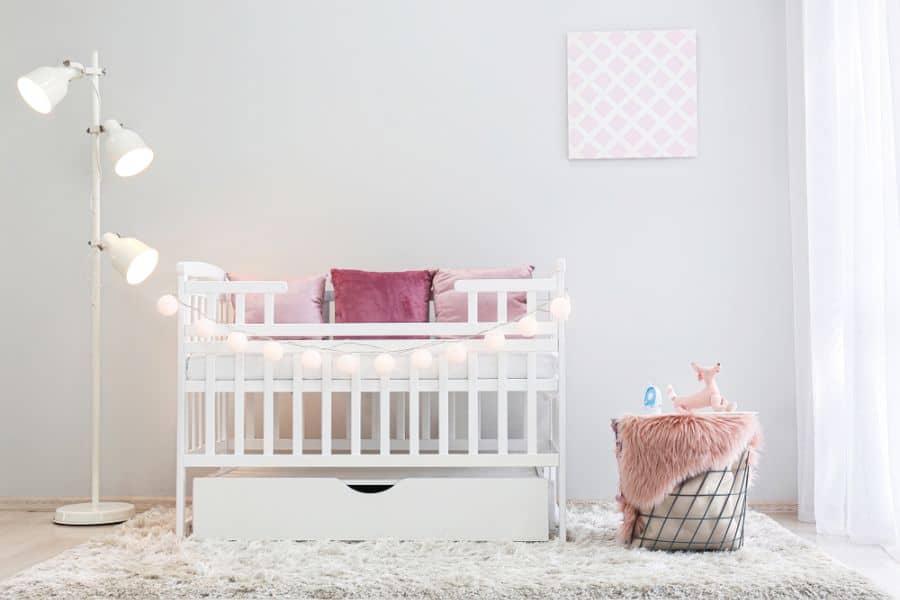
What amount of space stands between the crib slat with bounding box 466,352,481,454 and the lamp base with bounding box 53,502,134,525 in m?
1.23

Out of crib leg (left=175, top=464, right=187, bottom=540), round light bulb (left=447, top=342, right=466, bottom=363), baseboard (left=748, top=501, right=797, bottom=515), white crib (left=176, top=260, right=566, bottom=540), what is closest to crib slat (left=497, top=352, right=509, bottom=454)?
white crib (left=176, top=260, right=566, bottom=540)

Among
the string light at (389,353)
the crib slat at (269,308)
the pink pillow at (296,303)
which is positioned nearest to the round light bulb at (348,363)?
the string light at (389,353)

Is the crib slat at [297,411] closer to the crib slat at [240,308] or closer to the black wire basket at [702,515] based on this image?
the crib slat at [240,308]

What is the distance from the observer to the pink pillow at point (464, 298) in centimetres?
285

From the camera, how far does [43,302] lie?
3.28 metres

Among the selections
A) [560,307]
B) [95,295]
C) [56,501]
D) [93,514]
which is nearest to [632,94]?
[560,307]

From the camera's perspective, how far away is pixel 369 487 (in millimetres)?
2656

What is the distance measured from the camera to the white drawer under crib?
2479 millimetres

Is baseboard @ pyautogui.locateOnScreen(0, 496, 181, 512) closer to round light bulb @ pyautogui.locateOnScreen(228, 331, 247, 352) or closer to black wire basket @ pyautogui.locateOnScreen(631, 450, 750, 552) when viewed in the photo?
round light bulb @ pyautogui.locateOnScreen(228, 331, 247, 352)

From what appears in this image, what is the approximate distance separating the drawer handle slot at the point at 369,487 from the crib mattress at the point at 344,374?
30 centimetres

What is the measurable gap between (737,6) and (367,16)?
1.32m

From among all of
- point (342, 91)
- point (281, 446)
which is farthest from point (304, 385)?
point (342, 91)

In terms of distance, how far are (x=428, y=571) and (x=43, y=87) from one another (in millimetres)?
1904

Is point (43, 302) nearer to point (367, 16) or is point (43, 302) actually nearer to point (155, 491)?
point (155, 491)
